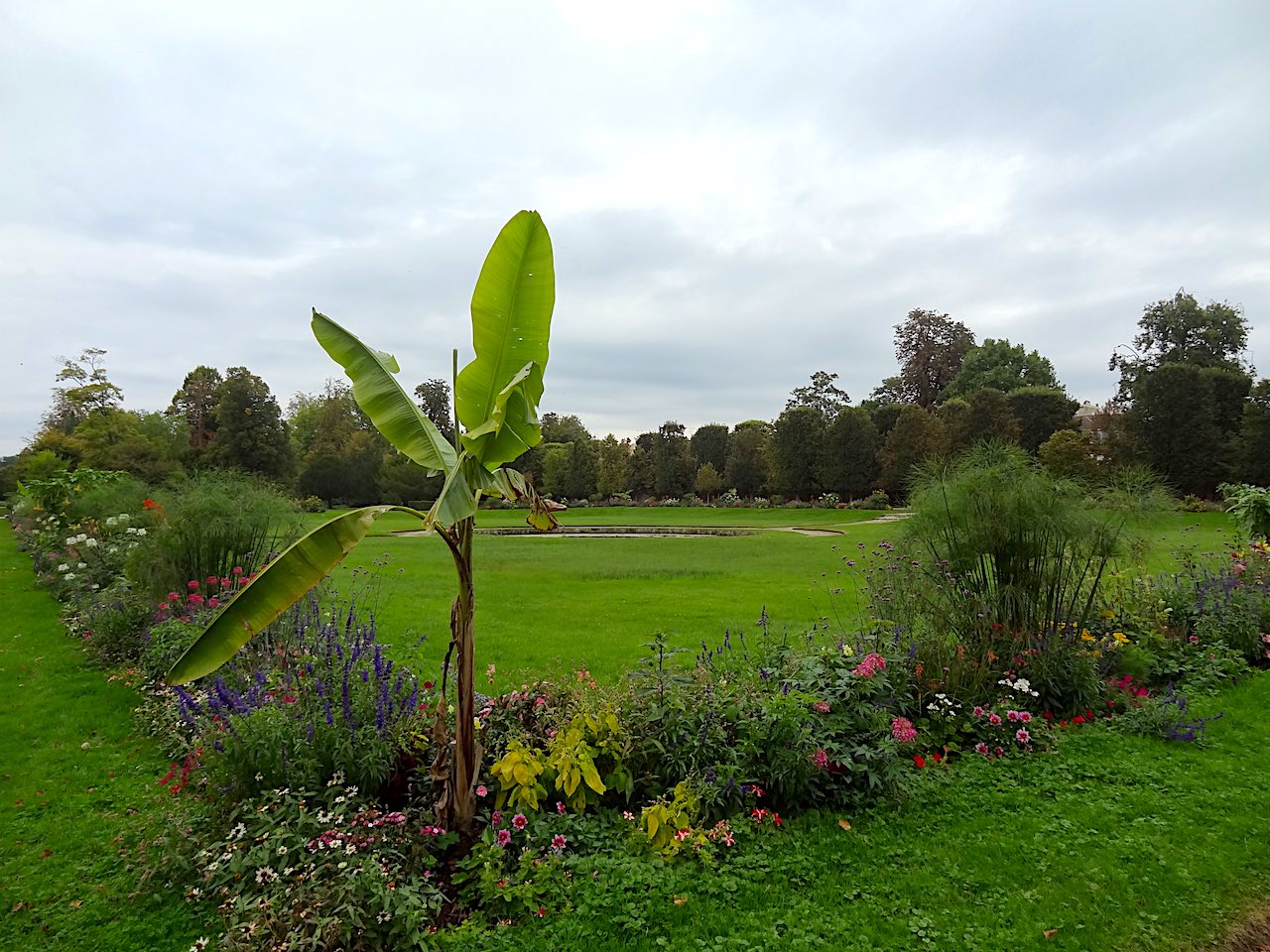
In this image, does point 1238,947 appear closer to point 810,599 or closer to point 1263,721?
point 1263,721

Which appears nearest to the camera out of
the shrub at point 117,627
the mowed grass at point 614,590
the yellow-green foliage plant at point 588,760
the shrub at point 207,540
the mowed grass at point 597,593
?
the yellow-green foliage plant at point 588,760

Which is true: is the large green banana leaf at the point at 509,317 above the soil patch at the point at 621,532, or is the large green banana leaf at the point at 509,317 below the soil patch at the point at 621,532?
above

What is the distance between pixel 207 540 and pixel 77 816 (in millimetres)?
3998

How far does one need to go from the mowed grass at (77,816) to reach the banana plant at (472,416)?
53.2 inches

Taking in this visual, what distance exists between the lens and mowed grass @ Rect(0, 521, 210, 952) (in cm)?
293

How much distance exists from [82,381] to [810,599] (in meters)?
47.4

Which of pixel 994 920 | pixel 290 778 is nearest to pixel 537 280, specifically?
pixel 290 778

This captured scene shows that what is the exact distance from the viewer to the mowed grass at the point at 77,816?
2.93 m

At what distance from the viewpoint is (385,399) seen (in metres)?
3.59

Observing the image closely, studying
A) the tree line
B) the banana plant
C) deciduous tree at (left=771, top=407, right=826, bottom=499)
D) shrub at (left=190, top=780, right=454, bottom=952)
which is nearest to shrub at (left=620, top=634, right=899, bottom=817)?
the banana plant

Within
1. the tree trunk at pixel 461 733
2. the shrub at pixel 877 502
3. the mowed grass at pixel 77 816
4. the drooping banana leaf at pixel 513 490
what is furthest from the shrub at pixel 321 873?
the shrub at pixel 877 502

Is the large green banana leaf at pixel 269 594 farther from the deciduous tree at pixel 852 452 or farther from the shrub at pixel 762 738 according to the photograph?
the deciduous tree at pixel 852 452

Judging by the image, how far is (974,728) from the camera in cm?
463

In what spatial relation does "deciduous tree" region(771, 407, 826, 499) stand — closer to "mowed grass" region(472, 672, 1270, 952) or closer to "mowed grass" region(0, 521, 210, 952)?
"mowed grass" region(472, 672, 1270, 952)
